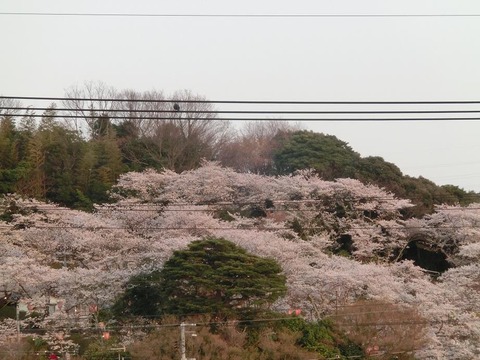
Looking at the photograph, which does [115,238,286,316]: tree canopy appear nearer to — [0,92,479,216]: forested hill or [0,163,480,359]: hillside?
[0,163,480,359]: hillside

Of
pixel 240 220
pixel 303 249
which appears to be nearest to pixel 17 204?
pixel 240 220

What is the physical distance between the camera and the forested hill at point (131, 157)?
95.3ft

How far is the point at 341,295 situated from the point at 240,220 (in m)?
6.37

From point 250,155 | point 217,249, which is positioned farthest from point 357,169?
point 217,249

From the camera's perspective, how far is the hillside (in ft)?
66.9

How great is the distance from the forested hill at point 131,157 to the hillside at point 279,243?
1.54m

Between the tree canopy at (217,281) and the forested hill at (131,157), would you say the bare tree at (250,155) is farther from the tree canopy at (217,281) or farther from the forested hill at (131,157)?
the tree canopy at (217,281)

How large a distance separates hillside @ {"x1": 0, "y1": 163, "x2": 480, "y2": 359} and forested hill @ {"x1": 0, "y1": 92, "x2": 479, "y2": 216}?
1.54 metres

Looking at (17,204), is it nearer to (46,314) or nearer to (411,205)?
(46,314)

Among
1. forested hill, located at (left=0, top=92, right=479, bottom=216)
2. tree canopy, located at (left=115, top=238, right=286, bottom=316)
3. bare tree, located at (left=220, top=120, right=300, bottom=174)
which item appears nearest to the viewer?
tree canopy, located at (left=115, top=238, right=286, bottom=316)

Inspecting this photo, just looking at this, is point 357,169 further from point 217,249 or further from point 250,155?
point 217,249

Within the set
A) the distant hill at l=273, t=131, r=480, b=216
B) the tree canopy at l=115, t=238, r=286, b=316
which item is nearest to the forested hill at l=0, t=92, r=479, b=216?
the distant hill at l=273, t=131, r=480, b=216

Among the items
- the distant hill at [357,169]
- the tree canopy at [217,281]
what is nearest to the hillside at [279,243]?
the distant hill at [357,169]

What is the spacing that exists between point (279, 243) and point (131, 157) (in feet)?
40.8
